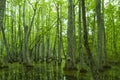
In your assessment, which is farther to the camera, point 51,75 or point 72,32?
point 72,32

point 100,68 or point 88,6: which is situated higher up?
point 88,6

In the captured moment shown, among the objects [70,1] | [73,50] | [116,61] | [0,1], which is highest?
[70,1]

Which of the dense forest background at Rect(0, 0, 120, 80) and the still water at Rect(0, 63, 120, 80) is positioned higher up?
the dense forest background at Rect(0, 0, 120, 80)

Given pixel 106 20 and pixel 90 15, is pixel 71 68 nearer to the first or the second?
pixel 90 15

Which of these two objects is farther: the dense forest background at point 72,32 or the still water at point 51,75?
the dense forest background at point 72,32

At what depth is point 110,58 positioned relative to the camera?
30516mm

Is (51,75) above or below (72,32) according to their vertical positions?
below

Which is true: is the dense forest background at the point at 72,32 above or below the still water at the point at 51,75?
above

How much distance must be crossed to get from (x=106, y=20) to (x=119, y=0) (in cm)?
686

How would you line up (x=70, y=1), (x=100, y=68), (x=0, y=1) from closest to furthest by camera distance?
(x=0, y=1)
(x=100, y=68)
(x=70, y=1)

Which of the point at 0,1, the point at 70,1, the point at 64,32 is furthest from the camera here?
the point at 64,32

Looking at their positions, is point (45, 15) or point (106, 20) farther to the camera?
point (45, 15)

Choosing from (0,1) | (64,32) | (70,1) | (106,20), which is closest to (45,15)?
(64,32)

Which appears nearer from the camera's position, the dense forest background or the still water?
the still water
